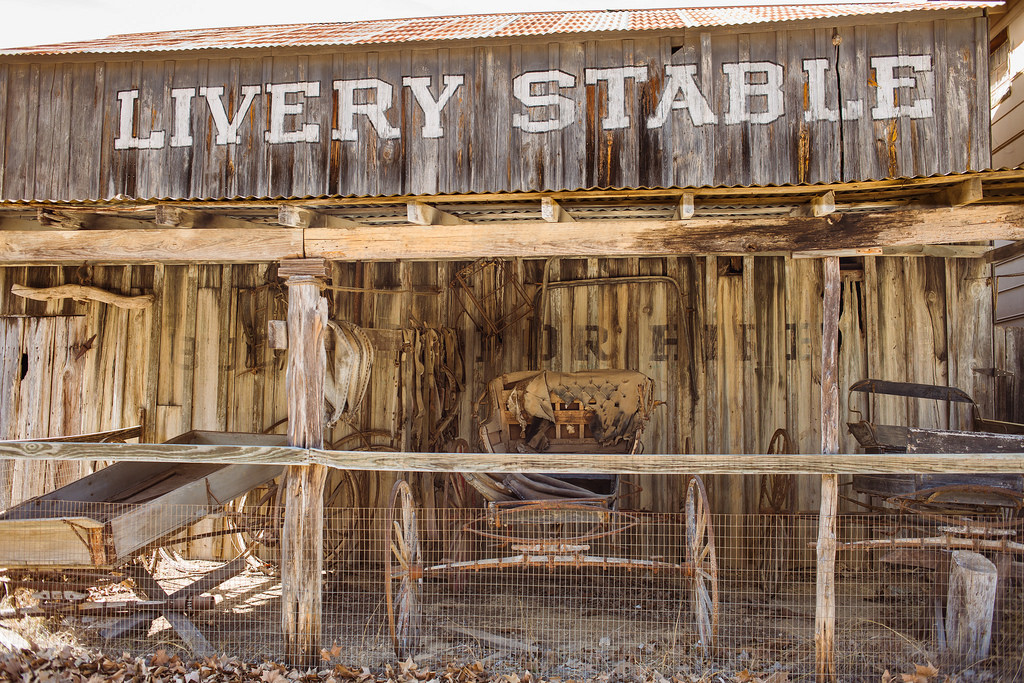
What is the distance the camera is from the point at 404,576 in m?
6.06

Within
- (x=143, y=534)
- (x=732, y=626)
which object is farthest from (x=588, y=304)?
(x=143, y=534)

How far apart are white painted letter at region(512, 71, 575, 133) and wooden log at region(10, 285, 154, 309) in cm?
531

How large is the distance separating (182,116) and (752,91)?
4.77m

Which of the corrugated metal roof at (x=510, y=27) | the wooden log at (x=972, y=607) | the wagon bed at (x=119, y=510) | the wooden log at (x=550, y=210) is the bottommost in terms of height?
the wooden log at (x=972, y=607)

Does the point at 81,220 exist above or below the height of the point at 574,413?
above

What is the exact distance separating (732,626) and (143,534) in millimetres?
5089

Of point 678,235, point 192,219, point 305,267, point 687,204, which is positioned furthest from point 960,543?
point 192,219

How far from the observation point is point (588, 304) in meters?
8.09

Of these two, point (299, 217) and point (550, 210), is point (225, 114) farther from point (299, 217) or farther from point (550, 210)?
point (550, 210)

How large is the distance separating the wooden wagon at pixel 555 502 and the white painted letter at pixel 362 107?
9.16ft

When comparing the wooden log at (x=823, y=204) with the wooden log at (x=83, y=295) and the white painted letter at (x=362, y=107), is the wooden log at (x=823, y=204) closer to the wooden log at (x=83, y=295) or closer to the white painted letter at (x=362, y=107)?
the white painted letter at (x=362, y=107)

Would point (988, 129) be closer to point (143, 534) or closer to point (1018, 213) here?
point (1018, 213)

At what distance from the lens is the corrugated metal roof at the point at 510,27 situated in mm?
5574

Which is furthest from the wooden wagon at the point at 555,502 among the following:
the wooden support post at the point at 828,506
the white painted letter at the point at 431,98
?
the white painted letter at the point at 431,98
